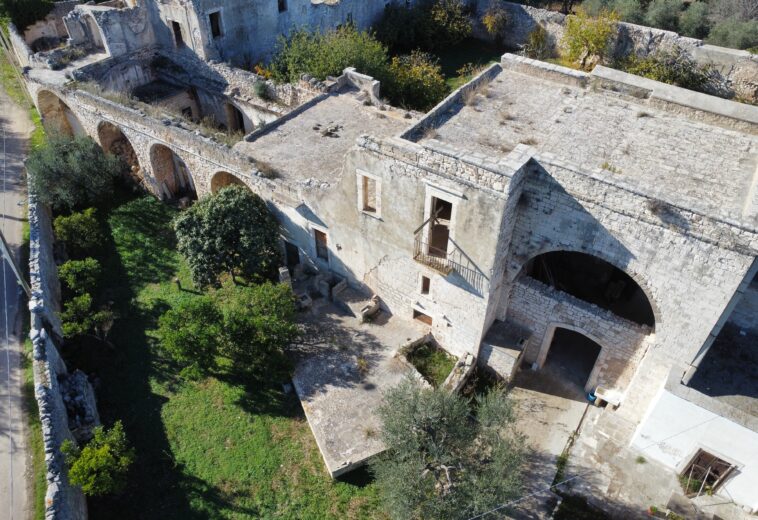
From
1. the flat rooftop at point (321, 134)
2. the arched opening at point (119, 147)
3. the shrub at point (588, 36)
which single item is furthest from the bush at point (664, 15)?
the arched opening at point (119, 147)

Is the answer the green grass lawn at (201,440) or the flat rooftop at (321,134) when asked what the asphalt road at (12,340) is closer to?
the green grass lawn at (201,440)

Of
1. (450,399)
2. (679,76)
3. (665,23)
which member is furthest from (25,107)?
(665,23)

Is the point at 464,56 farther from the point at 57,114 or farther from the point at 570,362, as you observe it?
the point at 570,362

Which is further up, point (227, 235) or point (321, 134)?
point (321, 134)

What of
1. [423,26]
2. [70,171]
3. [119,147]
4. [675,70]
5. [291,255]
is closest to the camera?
[291,255]

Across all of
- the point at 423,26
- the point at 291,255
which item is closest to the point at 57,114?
the point at 291,255

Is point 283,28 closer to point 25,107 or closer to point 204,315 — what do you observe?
point 25,107

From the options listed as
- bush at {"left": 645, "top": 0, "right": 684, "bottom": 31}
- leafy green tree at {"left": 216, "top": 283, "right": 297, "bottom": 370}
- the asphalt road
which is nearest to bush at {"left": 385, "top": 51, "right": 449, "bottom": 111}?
leafy green tree at {"left": 216, "top": 283, "right": 297, "bottom": 370}
